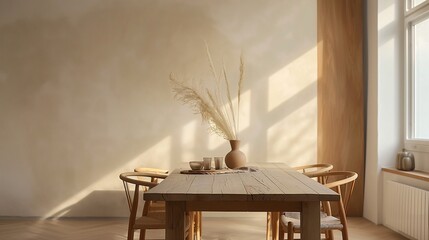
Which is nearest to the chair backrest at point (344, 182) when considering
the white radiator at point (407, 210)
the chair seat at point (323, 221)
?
the chair seat at point (323, 221)

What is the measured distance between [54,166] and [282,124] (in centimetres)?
254

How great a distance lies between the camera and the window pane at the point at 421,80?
457 cm

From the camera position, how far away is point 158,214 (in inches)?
126

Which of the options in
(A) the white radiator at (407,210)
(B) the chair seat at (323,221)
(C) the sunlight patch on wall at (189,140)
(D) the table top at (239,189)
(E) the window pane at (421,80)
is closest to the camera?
(D) the table top at (239,189)

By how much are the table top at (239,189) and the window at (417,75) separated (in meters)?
2.36

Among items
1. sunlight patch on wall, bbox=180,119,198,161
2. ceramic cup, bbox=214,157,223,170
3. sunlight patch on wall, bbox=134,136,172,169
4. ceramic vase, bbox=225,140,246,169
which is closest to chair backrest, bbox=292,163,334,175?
ceramic vase, bbox=225,140,246,169

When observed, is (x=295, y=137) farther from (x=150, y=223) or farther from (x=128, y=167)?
(x=150, y=223)

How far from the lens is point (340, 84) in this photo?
538 cm

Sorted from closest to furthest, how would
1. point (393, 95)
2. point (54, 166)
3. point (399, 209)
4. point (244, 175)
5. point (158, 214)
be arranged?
point (244, 175) < point (158, 214) < point (399, 209) < point (393, 95) < point (54, 166)

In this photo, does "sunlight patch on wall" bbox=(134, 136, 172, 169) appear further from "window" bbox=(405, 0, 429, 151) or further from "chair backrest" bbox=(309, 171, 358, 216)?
"window" bbox=(405, 0, 429, 151)

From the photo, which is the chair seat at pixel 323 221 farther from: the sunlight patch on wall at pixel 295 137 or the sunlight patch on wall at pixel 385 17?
the sunlight patch on wall at pixel 385 17

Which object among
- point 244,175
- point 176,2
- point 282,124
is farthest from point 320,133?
point 244,175

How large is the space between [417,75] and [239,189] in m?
3.24

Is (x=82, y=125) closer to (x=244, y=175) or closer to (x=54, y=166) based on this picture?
(x=54, y=166)
